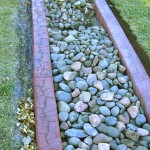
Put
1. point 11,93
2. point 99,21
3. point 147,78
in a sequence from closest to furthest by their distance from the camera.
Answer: point 11,93, point 147,78, point 99,21

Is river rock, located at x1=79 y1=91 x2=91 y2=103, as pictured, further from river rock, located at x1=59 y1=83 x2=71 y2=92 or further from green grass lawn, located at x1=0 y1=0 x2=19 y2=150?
green grass lawn, located at x1=0 y1=0 x2=19 y2=150

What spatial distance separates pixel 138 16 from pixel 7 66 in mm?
2007

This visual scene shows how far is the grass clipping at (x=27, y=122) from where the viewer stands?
256 cm

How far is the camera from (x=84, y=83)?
315 cm

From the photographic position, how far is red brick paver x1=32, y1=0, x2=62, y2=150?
2512 millimetres

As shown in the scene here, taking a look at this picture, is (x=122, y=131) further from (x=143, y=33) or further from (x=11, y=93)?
(x=143, y=33)

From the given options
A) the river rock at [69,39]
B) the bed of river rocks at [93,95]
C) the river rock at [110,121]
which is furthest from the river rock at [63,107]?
the river rock at [69,39]

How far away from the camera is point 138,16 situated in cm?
441

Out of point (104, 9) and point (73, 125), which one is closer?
point (73, 125)

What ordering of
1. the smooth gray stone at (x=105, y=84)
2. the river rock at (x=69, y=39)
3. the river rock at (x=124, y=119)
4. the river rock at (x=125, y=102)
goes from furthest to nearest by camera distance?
1. the river rock at (x=69, y=39)
2. the smooth gray stone at (x=105, y=84)
3. the river rock at (x=125, y=102)
4. the river rock at (x=124, y=119)

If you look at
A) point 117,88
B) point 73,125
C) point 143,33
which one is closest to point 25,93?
point 73,125

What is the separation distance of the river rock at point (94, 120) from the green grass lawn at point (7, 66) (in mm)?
648

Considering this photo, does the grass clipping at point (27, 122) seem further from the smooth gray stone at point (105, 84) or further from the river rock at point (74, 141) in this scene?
the smooth gray stone at point (105, 84)

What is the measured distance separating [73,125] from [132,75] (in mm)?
880
